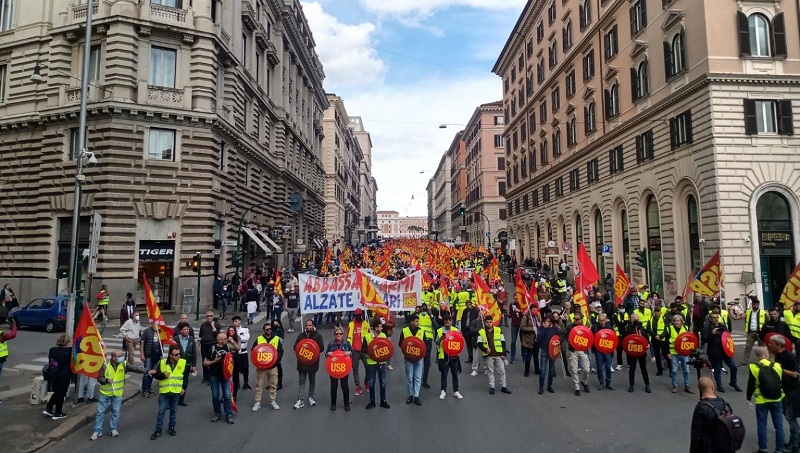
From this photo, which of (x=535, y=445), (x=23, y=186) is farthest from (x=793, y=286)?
(x=23, y=186)

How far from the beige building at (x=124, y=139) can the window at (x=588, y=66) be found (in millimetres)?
25062

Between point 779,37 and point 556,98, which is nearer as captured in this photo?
point 779,37

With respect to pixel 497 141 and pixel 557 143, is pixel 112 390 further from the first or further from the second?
pixel 497 141

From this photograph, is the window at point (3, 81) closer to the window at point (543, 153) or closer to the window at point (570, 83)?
the window at point (570, 83)

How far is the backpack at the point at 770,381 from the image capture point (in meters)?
Result: 6.88

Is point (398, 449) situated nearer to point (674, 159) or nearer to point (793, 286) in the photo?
point (793, 286)

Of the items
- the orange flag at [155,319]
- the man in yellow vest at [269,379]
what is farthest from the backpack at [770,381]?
the orange flag at [155,319]

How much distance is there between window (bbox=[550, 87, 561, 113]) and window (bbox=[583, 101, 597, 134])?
19.8ft

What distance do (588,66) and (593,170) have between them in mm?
7873

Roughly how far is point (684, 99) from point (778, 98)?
12.3 feet

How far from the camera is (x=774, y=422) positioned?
715cm

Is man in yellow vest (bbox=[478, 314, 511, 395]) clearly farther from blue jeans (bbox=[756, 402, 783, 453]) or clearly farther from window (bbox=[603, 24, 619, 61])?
window (bbox=[603, 24, 619, 61])

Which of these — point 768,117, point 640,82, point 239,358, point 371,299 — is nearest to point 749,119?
point 768,117

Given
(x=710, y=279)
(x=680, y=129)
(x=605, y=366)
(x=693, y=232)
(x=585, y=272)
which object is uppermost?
(x=680, y=129)
